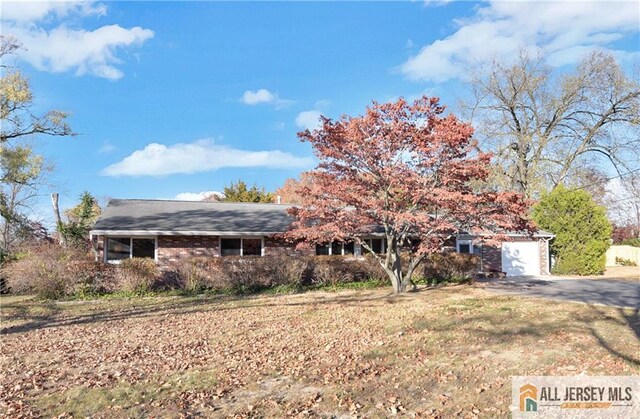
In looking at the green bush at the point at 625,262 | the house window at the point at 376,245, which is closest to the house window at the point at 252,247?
the house window at the point at 376,245

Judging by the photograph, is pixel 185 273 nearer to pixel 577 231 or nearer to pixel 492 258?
pixel 492 258

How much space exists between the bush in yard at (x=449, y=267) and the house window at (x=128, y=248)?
10.9 m

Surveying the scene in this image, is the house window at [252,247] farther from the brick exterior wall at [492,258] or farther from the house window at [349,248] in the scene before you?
the brick exterior wall at [492,258]

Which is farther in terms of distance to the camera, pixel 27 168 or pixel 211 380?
pixel 27 168

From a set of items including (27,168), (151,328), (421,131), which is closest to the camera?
(151,328)

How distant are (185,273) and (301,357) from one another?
940 cm

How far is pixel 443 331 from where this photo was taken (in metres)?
8.51

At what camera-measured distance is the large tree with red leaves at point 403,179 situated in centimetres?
1301

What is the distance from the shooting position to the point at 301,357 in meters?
7.06

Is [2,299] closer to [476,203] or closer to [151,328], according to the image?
[151,328]

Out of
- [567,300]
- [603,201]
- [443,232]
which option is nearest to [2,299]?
[443,232]

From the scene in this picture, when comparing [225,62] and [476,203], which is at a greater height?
[225,62]

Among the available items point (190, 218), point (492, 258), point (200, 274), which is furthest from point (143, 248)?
point (492, 258)

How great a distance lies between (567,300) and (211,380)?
10.4 meters
